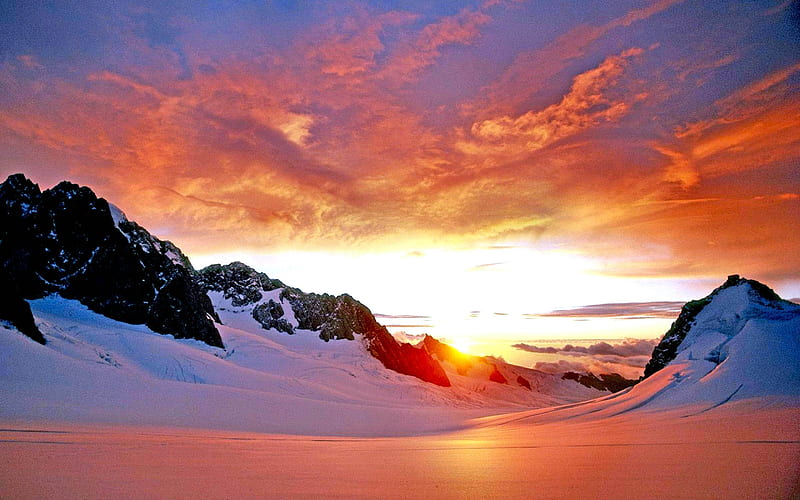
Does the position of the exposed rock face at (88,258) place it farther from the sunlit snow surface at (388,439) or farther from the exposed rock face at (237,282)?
the exposed rock face at (237,282)

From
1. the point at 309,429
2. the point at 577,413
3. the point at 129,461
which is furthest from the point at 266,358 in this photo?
the point at 129,461

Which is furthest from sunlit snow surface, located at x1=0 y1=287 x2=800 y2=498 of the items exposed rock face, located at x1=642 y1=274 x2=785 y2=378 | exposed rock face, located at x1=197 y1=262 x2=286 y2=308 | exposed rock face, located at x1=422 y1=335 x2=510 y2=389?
exposed rock face, located at x1=422 y1=335 x2=510 y2=389

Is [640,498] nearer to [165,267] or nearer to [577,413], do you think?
[577,413]

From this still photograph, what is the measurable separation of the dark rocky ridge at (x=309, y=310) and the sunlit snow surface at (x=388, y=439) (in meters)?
40.2

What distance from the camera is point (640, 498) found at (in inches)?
127

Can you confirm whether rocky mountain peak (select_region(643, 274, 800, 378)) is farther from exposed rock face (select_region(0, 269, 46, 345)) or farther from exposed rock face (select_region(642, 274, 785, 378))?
exposed rock face (select_region(0, 269, 46, 345))

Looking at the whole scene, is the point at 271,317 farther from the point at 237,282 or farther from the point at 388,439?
the point at 388,439

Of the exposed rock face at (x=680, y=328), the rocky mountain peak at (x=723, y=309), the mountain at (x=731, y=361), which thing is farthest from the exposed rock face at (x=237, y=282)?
the mountain at (x=731, y=361)

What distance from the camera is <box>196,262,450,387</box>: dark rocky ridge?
65.7m

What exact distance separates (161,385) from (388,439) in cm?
1267

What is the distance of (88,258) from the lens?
31.6 m

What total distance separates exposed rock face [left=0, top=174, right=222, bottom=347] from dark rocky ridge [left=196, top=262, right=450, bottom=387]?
96.8ft

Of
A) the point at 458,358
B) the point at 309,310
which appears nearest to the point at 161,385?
the point at 309,310

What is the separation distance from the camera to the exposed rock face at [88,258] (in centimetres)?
2944
